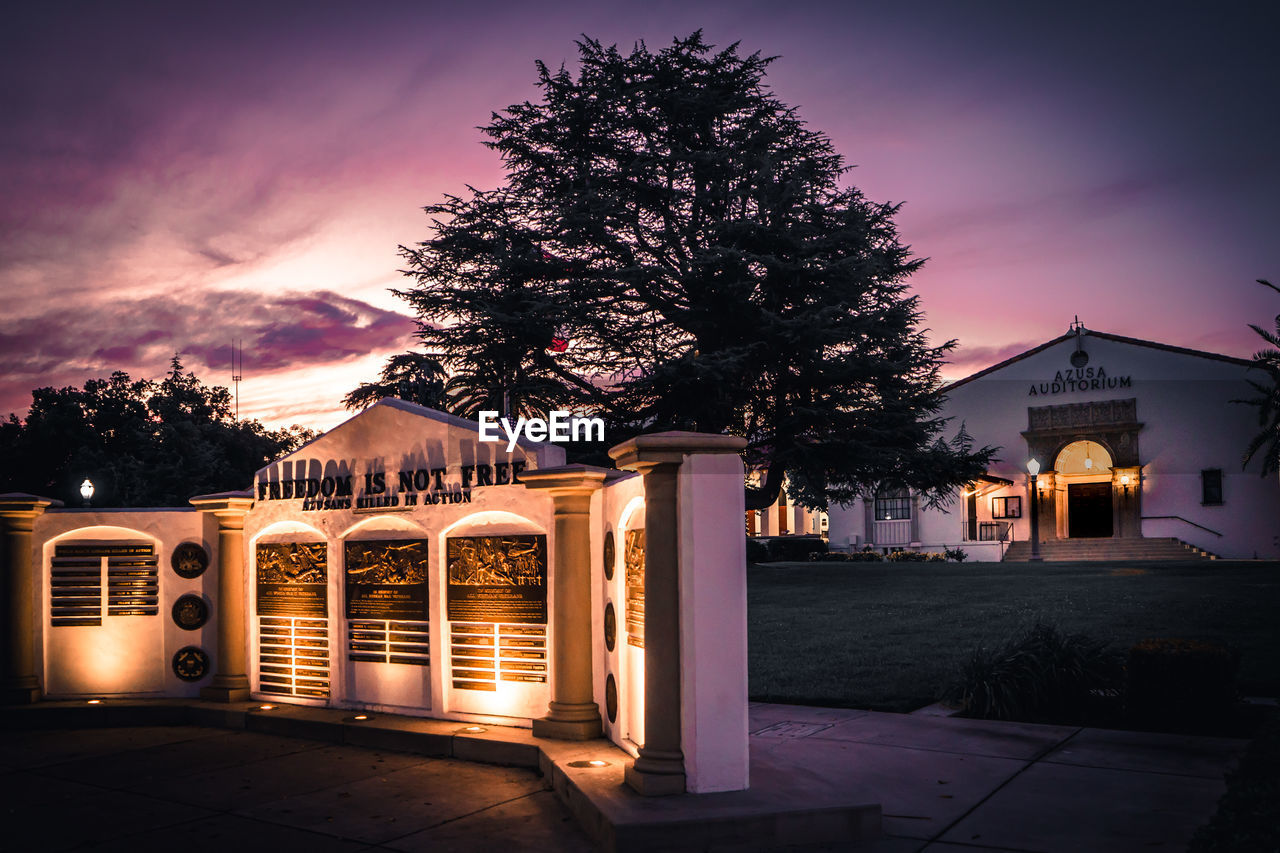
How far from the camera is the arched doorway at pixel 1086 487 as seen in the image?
39438 millimetres

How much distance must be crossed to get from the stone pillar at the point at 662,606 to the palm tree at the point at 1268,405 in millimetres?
32955

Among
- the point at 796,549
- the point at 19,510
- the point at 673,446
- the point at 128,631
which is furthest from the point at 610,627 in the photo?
the point at 796,549

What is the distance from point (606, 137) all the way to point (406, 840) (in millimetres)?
19020

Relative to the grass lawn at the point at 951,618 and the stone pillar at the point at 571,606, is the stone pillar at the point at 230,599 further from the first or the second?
the grass lawn at the point at 951,618

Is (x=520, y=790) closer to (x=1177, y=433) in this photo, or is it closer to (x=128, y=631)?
(x=128, y=631)

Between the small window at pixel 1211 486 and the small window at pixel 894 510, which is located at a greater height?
the small window at pixel 1211 486

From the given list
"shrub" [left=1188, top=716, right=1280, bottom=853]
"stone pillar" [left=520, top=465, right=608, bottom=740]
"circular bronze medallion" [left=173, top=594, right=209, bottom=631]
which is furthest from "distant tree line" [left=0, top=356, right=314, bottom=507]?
"shrub" [left=1188, top=716, right=1280, bottom=853]

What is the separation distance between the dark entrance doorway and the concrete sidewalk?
33876 millimetres

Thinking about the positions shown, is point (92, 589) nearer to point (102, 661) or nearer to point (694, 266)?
point (102, 661)

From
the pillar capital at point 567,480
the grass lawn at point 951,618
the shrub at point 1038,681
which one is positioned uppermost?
the pillar capital at point 567,480

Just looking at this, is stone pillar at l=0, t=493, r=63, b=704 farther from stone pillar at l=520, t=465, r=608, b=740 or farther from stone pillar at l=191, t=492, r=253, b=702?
stone pillar at l=520, t=465, r=608, b=740

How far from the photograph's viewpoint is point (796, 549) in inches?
1767

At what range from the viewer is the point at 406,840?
6.39m

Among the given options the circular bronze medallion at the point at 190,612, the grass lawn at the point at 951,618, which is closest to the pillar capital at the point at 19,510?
the circular bronze medallion at the point at 190,612
